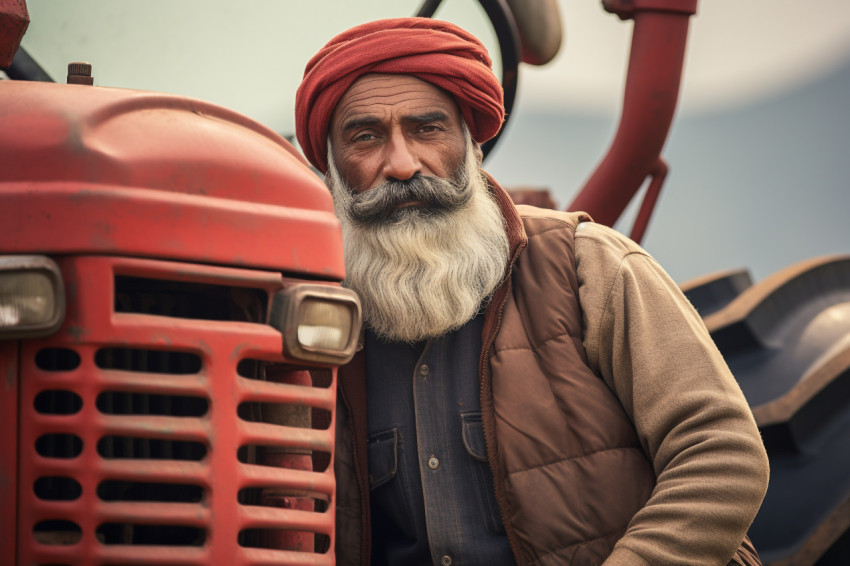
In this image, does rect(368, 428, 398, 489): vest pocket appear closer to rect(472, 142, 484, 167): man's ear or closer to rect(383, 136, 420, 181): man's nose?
rect(383, 136, 420, 181): man's nose

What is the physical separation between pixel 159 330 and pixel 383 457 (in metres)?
0.81

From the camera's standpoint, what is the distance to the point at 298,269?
1.26 metres

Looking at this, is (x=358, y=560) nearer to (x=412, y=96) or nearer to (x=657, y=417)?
(x=657, y=417)

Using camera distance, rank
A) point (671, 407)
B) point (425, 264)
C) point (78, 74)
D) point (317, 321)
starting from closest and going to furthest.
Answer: point (317, 321) < point (78, 74) < point (671, 407) < point (425, 264)

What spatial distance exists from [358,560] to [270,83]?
1.22 metres

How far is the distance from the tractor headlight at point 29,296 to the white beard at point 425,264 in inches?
36.7

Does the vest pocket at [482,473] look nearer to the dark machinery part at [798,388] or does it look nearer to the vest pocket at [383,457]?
the vest pocket at [383,457]

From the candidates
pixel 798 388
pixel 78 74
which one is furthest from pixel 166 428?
pixel 798 388

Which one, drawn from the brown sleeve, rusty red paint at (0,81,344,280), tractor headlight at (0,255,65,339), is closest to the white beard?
the brown sleeve

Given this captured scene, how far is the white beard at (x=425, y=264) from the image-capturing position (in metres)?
1.92

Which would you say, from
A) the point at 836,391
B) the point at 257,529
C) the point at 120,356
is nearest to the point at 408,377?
the point at 257,529

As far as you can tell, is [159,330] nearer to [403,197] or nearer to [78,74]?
[78,74]

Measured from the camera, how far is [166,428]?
1.12 metres

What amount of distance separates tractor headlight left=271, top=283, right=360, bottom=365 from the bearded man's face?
636mm
